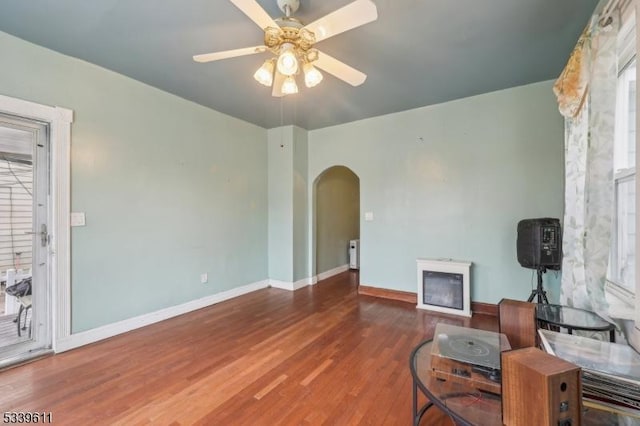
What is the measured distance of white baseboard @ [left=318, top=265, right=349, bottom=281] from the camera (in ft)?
16.8

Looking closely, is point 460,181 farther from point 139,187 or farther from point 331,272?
point 139,187

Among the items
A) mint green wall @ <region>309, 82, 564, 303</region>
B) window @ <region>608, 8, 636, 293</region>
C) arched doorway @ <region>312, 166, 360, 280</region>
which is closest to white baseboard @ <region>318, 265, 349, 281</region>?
arched doorway @ <region>312, 166, 360, 280</region>

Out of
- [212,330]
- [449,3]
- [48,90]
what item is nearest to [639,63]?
[449,3]

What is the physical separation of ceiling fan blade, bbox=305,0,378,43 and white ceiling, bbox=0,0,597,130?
41cm

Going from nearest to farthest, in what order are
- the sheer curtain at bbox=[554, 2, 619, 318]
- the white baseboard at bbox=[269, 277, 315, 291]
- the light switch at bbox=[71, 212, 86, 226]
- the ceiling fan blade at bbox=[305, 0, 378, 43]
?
the ceiling fan blade at bbox=[305, 0, 378, 43] < the sheer curtain at bbox=[554, 2, 619, 318] < the light switch at bbox=[71, 212, 86, 226] < the white baseboard at bbox=[269, 277, 315, 291]

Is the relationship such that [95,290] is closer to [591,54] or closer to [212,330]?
[212,330]

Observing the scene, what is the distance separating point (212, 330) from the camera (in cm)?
294

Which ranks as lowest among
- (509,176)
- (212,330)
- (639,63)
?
(212,330)

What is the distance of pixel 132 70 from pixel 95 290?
221cm

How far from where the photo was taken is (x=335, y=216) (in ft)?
18.4

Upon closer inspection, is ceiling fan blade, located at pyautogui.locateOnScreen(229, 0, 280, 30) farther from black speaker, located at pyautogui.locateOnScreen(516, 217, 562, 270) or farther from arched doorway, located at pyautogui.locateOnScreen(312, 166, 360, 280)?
arched doorway, located at pyautogui.locateOnScreen(312, 166, 360, 280)

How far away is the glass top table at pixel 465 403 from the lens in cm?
102

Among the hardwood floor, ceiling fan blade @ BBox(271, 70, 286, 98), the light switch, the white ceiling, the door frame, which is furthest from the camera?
the light switch

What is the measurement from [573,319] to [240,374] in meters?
2.37
